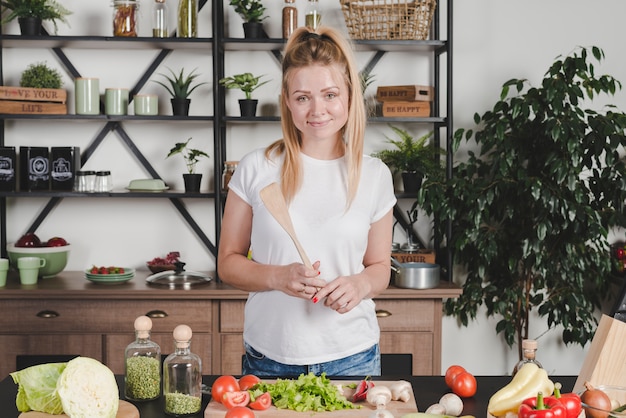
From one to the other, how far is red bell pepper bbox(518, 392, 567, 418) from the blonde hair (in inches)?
33.5

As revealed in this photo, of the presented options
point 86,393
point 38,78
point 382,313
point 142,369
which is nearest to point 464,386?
point 142,369

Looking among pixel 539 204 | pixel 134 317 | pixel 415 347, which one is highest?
pixel 539 204

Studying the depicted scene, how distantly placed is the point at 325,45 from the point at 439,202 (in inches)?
66.8

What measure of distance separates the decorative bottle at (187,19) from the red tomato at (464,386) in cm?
244

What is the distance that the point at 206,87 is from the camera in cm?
392

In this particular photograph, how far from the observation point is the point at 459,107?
3.96 meters

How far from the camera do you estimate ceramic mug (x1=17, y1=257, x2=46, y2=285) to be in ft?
11.5

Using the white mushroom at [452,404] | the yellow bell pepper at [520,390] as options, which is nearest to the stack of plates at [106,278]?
the white mushroom at [452,404]

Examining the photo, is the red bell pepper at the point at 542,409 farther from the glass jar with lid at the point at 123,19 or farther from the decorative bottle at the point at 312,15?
the glass jar with lid at the point at 123,19

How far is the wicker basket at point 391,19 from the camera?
11.8ft

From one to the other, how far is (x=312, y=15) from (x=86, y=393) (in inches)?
97.5

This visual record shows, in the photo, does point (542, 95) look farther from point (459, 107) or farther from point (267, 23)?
point (267, 23)

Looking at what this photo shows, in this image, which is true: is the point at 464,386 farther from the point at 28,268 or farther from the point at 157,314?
the point at 28,268

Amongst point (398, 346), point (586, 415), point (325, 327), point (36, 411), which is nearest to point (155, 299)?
point (398, 346)
